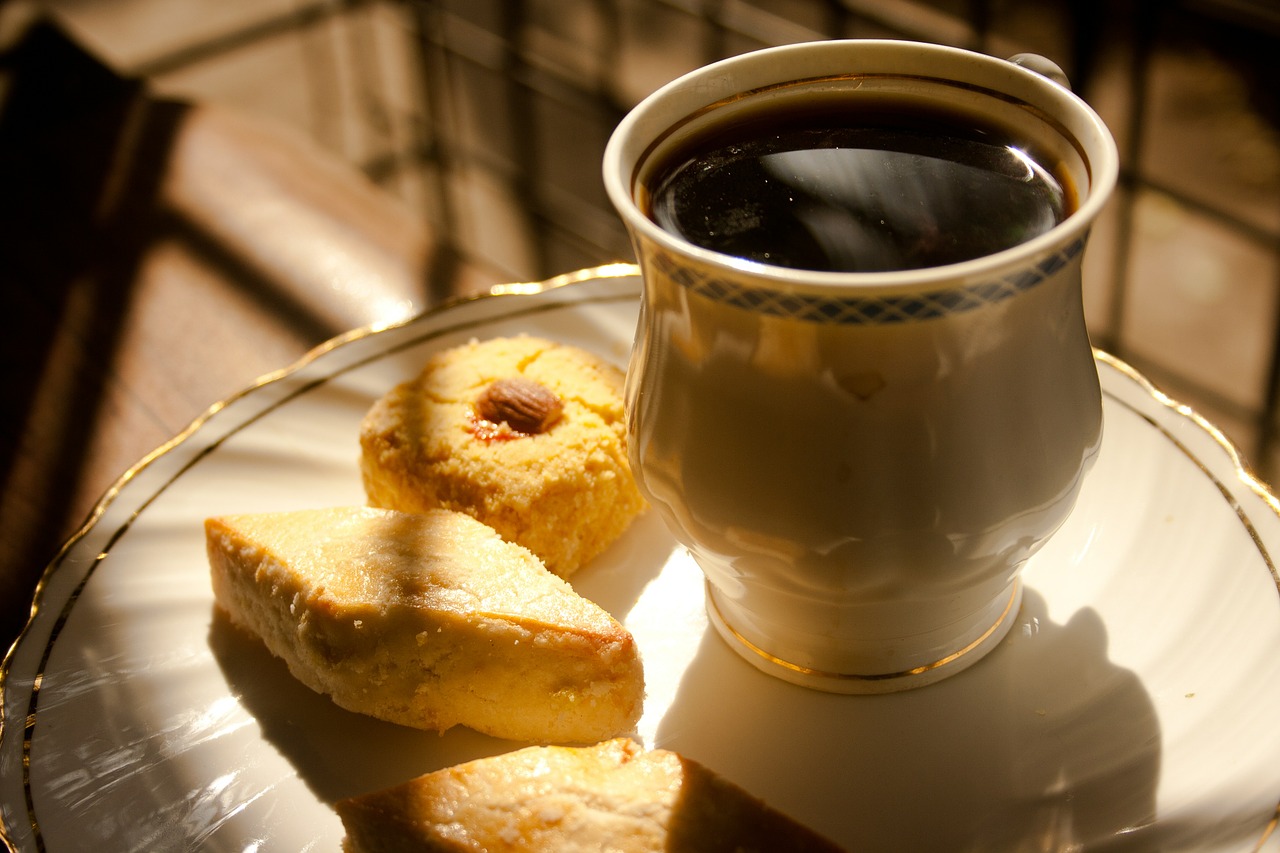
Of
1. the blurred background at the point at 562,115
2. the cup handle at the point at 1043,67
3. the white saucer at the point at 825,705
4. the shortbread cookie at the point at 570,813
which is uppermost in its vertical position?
the cup handle at the point at 1043,67

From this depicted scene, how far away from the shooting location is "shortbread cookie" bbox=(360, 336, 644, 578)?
2.71 feet

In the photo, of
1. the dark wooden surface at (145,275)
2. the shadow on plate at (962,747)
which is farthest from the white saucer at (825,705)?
the dark wooden surface at (145,275)

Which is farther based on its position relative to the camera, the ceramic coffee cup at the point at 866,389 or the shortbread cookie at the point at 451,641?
the shortbread cookie at the point at 451,641

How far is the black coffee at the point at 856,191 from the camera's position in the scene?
639mm

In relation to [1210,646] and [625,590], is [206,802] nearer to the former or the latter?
[625,590]

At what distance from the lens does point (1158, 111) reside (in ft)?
8.34

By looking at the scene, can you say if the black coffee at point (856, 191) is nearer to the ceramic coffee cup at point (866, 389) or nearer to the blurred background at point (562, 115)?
the ceramic coffee cup at point (866, 389)

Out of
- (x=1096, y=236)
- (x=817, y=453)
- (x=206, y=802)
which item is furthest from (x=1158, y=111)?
(x=206, y=802)

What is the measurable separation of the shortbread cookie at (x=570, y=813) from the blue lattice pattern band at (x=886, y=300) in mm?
257

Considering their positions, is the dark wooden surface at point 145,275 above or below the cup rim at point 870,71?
below

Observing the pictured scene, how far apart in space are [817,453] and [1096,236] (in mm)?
1976

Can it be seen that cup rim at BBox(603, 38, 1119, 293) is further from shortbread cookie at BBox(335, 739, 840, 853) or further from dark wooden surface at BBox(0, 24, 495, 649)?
dark wooden surface at BBox(0, 24, 495, 649)

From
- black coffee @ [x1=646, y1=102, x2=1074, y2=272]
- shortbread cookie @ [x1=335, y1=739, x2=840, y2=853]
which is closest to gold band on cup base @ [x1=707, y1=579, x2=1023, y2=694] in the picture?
shortbread cookie @ [x1=335, y1=739, x2=840, y2=853]

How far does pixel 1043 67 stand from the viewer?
72cm
